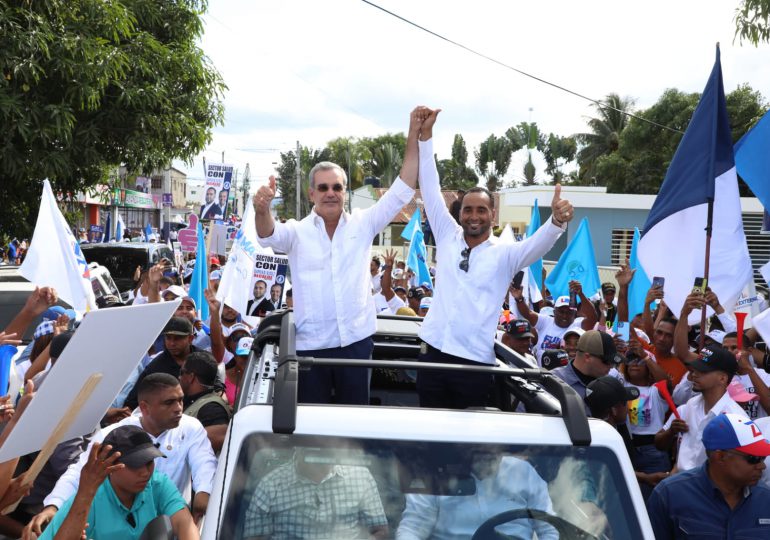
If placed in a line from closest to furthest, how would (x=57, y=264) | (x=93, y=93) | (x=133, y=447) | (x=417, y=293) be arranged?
(x=133, y=447)
(x=57, y=264)
(x=93, y=93)
(x=417, y=293)

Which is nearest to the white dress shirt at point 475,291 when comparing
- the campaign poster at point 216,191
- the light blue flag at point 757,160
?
the light blue flag at point 757,160

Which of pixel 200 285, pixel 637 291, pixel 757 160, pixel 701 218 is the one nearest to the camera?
pixel 701 218

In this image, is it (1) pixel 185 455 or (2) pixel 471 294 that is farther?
(1) pixel 185 455

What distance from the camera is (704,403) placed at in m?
5.05

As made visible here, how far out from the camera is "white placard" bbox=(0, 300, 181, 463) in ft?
10.4

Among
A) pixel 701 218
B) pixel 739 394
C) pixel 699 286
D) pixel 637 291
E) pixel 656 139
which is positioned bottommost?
pixel 739 394

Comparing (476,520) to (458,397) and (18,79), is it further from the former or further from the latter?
(18,79)

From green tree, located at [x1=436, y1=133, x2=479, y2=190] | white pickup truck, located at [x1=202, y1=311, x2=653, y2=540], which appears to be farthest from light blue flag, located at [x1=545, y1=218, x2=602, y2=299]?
green tree, located at [x1=436, y1=133, x2=479, y2=190]

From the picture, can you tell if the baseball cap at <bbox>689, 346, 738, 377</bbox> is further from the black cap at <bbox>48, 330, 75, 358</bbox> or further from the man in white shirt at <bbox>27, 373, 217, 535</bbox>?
the black cap at <bbox>48, 330, 75, 358</bbox>

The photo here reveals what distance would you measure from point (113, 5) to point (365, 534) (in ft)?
38.0

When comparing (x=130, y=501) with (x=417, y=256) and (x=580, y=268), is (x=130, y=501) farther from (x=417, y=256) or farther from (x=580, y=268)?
(x=417, y=256)

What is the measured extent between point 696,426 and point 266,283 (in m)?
6.65

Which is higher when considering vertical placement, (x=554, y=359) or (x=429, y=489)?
(x=429, y=489)

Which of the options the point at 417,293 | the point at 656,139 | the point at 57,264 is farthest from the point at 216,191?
the point at 656,139
